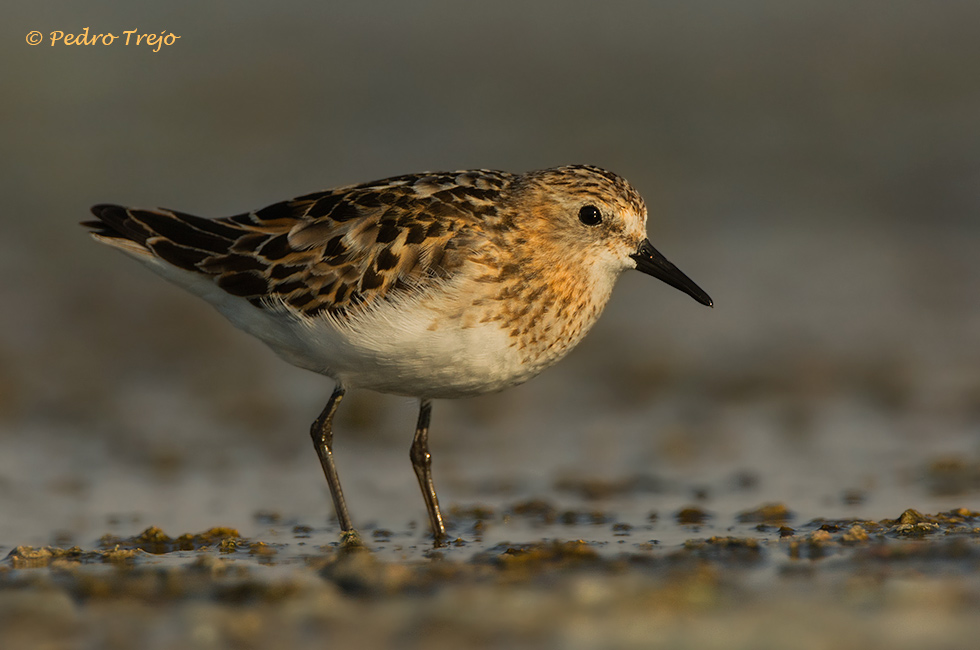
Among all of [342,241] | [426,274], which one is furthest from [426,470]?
[342,241]

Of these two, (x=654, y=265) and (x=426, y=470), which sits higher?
(x=654, y=265)

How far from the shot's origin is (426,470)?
22.4 feet

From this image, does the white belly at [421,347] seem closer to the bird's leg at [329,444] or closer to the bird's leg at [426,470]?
the bird's leg at [329,444]

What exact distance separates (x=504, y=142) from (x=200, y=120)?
4.21 meters

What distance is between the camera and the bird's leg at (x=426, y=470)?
654cm

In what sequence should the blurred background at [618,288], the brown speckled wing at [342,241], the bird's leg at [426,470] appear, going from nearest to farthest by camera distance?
the brown speckled wing at [342,241]
the bird's leg at [426,470]
the blurred background at [618,288]

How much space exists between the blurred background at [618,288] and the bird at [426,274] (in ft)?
3.67

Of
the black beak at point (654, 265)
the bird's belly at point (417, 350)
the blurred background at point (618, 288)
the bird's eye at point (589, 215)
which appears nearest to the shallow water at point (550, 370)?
the blurred background at point (618, 288)

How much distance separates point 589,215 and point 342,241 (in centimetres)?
138

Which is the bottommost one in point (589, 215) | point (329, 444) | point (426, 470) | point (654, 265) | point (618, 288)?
point (426, 470)

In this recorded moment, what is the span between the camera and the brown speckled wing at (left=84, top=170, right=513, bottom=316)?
633 centimetres

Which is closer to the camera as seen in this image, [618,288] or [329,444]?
[329,444]

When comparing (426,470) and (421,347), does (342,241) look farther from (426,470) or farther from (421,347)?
(426,470)

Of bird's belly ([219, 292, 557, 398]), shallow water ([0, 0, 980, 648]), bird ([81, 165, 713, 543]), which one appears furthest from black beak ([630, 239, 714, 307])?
shallow water ([0, 0, 980, 648])
